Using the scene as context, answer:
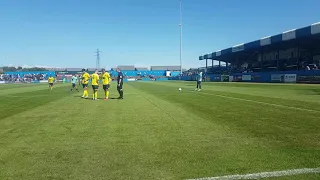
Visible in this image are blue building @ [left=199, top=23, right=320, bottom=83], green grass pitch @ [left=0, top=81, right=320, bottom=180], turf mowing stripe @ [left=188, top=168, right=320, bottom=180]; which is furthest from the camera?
blue building @ [left=199, top=23, right=320, bottom=83]

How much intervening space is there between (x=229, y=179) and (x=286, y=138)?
2945mm

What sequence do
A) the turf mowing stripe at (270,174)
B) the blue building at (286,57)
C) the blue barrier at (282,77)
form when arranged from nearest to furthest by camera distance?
the turf mowing stripe at (270,174)
the blue barrier at (282,77)
the blue building at (286,57)

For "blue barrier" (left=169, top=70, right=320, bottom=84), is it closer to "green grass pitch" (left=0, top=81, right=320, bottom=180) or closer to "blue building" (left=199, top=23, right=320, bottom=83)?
"blue building" (left=199, top=23, right=320, bottom=83)

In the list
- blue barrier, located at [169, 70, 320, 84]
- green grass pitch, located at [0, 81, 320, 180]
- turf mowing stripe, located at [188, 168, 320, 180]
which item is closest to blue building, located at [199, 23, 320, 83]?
blue barrier, located at [169, 70, 320, 84]

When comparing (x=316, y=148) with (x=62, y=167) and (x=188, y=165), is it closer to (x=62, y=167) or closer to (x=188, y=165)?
(x=188, y=165)

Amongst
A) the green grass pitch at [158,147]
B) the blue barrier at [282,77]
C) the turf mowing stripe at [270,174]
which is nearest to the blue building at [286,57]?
the blue barrier at [282,77]

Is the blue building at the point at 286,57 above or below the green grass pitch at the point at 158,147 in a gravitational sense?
above

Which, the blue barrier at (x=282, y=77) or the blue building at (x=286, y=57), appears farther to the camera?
the blue building at (x=286, y=57)

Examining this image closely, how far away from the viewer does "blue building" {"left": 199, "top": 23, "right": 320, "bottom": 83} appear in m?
43.1

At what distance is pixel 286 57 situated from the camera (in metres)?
61.4

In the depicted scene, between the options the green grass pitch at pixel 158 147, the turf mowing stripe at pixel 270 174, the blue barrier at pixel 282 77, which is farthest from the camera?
the blue barrier at pixel 282 77

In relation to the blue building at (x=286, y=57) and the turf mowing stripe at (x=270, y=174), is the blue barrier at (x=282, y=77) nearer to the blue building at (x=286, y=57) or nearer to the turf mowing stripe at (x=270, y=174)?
the blue building at (x=286, y=57)

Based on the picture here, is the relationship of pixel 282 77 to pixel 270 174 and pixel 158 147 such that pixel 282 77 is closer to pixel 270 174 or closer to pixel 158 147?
pixel 158 147

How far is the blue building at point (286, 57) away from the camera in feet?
141
